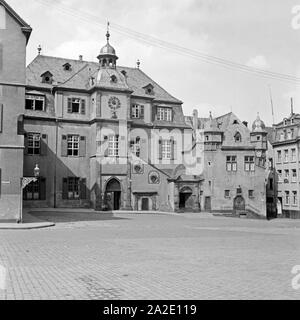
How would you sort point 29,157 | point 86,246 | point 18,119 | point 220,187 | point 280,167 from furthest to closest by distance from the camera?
point 280,167, point 220,187, point 29,157, point 18,119, point 86,246

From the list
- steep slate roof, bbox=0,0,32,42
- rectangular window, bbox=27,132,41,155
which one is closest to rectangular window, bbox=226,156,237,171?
rectangular window, bbox=27,132,41,155

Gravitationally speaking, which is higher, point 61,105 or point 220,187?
point 61,105

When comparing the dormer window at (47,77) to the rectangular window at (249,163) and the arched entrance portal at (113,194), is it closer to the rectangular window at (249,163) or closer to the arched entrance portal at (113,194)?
the arched entrance portal at (113,194)

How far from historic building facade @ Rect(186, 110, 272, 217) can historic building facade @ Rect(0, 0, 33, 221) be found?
2815 cm

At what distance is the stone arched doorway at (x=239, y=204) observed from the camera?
55.4 meters

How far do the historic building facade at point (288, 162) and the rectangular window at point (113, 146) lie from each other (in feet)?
93.0

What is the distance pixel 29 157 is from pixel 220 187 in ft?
72.7

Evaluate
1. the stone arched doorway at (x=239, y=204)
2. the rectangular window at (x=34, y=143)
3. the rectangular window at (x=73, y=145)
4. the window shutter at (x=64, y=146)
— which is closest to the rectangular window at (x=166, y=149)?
the stone arched doorway at (x=239, y=204)

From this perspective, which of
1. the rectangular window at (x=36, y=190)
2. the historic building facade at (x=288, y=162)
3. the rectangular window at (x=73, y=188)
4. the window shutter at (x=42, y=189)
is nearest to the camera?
the rectangular window at (x=36, y=190)

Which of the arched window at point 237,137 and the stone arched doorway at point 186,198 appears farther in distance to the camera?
Result: the arched window at point 237,137

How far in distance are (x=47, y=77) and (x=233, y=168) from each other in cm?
2418

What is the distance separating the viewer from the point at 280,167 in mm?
69875

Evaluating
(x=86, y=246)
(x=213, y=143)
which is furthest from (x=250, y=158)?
(x=86, y=246)
